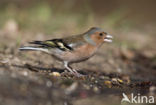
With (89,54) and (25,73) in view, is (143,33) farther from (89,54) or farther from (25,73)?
(25,73)

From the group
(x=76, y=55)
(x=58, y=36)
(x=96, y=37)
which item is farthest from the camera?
(x=58, y=36)

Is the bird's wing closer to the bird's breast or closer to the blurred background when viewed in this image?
the bird's breast

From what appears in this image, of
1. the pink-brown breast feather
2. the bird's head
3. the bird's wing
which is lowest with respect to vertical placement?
the pink-brown breast feather

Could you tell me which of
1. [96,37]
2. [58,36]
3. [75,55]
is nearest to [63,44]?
[75,55]

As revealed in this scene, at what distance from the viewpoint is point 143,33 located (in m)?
9.41

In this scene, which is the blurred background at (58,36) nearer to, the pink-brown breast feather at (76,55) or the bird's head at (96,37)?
the pink-brown breast feather at (76,55)

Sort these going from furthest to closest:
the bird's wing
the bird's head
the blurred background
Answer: the bird's head → the bird's wing → the blurred background

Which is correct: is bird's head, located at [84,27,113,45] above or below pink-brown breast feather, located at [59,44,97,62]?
above

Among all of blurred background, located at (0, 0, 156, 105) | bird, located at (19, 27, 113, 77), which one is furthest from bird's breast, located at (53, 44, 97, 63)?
blurred background, located at (0, 0, 156, 105)

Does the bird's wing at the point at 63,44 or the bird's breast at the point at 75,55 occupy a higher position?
the bird's wing at the point at 63,44

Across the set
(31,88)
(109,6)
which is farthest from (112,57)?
(109,6)

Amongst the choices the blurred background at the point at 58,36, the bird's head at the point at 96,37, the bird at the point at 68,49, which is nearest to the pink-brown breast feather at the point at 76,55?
the bird at the point at 68,49

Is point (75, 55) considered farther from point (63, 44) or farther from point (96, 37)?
point (96, 37)

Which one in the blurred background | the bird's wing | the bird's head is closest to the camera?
the blurred background
